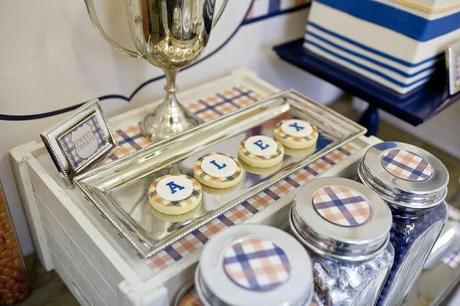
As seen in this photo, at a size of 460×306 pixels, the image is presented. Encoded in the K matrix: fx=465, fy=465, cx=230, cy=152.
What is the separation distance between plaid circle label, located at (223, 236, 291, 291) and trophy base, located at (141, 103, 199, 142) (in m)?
0.31

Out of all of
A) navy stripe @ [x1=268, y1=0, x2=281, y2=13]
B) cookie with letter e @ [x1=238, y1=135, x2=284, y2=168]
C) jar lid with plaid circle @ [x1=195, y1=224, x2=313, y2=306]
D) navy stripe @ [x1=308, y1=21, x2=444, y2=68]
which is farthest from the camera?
navy stripe @ [x1=268, y1=0, x2=281, y2=13]

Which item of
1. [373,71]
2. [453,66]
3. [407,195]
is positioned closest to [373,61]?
[373,71]

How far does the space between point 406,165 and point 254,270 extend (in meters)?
0.29

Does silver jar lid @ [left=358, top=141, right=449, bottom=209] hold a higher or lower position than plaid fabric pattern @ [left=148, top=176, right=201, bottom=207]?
higher

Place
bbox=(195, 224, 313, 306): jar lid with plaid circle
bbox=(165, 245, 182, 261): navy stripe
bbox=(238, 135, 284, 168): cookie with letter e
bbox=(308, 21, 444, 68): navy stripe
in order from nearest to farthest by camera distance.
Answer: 1. bbox=(195, 224, 313, 306): jar lid with plaid circle
2. bbox=(165, 245, 182, 261): navy stripe
3. bbox=(238, 135, 284, 168): cookie with letter e
4. bbox=(308, 21, 444, 68): navy stripe

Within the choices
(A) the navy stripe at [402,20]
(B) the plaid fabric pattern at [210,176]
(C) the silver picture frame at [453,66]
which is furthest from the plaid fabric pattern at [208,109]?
(C) the silver picture frame at [453,66]

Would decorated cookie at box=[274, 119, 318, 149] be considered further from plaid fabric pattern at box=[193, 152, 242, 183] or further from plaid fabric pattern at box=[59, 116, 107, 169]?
plaid fabric pattern at box=[59, 116, 107, 169]

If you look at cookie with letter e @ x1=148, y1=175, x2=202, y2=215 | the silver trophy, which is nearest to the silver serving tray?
cookie with letter e @ x1=148, y1=175, x2=202, y2=215

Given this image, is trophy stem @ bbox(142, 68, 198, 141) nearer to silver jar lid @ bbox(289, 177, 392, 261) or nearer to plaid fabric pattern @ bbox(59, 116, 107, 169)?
plaid fabric pattern @ bbox(59, 116, 107, 169)

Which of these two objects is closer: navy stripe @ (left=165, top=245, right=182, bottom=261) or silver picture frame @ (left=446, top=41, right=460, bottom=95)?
navy stripe @ (left=165, top=245, right=182, bottom=261)

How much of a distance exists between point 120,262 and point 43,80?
32 centimetres

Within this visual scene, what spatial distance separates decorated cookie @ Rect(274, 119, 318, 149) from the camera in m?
0.73

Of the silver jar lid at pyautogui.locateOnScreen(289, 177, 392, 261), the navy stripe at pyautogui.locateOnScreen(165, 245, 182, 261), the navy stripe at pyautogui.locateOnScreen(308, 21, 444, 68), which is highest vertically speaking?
the navy stripe at pyautogui.locateOnScreen(308, 21, 444, 68)

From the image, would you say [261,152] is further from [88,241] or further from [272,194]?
[88,241]
